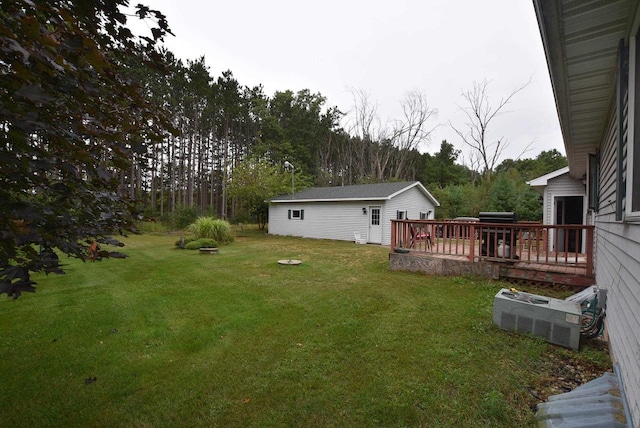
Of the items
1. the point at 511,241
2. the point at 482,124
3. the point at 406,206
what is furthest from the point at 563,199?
the point at 482,124

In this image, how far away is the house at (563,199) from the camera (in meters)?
8.61

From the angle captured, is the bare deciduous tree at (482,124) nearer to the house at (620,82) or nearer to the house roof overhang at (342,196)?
the house roof overhang at (342,196)

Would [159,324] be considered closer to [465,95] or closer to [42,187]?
[42,187]

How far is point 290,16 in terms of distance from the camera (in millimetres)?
12078

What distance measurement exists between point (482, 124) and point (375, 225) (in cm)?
1644

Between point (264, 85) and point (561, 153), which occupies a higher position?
point (264, 85)

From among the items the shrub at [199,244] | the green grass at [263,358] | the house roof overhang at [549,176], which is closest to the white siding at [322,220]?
the house roof overhang at [549,176]

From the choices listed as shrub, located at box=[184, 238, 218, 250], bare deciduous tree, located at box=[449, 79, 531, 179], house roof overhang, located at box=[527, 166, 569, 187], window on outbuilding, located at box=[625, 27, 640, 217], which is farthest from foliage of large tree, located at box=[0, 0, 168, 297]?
bare deciduous tree, located at box=[449, 79, 531, 179]

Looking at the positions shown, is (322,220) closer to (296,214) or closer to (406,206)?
(296,214)

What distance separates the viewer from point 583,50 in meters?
2.36

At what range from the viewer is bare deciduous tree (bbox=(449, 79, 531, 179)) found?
75.1 ft

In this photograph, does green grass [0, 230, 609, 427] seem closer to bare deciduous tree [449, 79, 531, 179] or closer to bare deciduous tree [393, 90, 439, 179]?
bare deciduous tree [449, 79, 531, 179]

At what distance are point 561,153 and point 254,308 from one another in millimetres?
42036

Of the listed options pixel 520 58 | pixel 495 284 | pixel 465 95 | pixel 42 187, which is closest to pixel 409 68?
pixel 465 95
